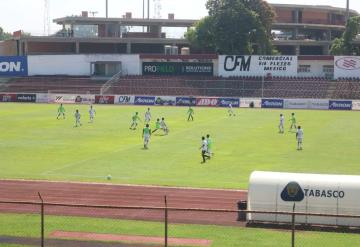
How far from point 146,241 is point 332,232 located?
5531mm

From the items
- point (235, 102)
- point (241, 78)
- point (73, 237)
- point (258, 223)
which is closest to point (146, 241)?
point (73, 237)

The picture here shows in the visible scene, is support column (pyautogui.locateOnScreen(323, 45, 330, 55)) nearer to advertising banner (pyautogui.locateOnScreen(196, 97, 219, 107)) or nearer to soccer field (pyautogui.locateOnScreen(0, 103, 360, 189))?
advertising banner (pyautogui.locateOnScreen(196, 97, 219, 107))

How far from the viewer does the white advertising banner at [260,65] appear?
286ft

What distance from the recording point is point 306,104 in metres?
73.3

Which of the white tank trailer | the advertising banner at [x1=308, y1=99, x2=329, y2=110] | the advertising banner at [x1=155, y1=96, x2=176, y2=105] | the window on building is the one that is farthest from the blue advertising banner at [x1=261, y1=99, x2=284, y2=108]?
the white tank trailer

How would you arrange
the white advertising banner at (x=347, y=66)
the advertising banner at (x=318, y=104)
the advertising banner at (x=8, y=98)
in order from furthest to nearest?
the white advertising banner at (x=347, y=66) → the advertising banner at (x=8, y=98) → the advertising banner at (x=318, y=104)

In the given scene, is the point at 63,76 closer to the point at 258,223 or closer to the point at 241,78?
the point at 241,78

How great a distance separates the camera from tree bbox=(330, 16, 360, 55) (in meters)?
98.0

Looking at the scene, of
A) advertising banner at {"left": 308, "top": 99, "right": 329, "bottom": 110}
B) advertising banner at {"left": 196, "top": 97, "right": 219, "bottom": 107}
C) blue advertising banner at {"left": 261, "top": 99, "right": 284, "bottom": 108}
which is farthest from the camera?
advertising banner at {"left": 196, "top": 97, "right": 219, "bottom": 107}

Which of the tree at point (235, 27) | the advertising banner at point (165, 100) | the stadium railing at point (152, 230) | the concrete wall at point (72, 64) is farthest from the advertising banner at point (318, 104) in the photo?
the stadium railing at point (152, 230)

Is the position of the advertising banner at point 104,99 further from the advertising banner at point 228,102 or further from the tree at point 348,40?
the tree at point 348,40

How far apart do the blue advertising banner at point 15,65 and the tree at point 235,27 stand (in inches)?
1104

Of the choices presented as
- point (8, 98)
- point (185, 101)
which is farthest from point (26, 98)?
point (185, 101)

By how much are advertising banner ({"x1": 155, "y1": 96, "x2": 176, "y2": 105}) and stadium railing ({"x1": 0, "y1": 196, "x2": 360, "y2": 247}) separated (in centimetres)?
5607
